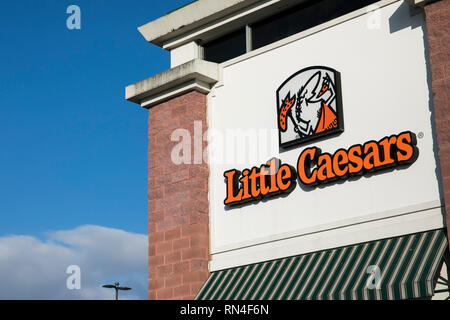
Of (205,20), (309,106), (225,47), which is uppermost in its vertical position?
(205,20)

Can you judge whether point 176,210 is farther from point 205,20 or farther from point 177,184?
point 205,20

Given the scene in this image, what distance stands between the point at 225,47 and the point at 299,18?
253 centimetres

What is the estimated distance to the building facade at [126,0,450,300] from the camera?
47.9 ft

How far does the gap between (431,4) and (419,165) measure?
3.42 metres

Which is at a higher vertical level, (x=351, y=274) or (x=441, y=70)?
(x=441, y=70)

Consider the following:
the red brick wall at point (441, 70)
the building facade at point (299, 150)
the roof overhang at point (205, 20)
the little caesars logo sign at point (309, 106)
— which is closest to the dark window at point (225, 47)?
the building facade at point (299, 150)

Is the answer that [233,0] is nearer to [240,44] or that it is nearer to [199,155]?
[240,44]

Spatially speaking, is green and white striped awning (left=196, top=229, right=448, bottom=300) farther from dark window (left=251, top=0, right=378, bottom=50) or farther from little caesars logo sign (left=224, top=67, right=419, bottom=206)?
dark window (left=251, top=0, right=378, bottom=50)

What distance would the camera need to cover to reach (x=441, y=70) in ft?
47.8

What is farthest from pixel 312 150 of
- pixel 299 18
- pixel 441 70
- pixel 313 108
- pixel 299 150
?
pixel 299 18

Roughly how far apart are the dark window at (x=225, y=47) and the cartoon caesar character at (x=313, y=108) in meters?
2.81

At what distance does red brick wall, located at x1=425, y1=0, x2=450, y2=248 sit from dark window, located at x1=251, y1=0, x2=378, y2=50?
87.8 inches

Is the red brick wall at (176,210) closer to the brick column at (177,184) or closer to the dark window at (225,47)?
the brick column at (177,184)
